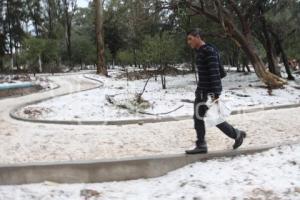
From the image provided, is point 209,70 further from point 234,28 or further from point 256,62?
point 256,62

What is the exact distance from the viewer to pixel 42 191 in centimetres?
626

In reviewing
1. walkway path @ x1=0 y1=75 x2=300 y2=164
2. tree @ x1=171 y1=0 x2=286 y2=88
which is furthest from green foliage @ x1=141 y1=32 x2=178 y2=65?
walkway path @ x1=0 y1=75 x2=300 y2=164

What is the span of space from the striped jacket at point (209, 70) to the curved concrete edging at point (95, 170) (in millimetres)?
885

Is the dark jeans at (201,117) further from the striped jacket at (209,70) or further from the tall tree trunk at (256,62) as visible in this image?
the tall tree trunk at (256,62)

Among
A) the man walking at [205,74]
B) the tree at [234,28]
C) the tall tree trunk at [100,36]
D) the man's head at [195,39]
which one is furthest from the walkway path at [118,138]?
the tall tree trunk at [100,36]

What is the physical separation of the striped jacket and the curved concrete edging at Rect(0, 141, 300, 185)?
89 cm

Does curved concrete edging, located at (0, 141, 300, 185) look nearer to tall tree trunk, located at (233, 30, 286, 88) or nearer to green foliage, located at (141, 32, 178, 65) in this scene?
tall tree trunk, located at (233, 30, 286, 88)

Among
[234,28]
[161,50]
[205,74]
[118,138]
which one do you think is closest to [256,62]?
[234,28]

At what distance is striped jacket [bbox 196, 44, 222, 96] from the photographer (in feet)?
22.0

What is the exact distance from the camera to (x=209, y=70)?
6727 mm

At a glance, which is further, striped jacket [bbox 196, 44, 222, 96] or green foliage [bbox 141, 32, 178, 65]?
green foliage [bbox 141, 32, 178, 65]

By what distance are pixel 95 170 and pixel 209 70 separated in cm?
198

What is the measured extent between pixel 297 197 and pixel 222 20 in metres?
14.3

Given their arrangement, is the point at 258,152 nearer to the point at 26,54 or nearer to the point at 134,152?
the point at 134,152
